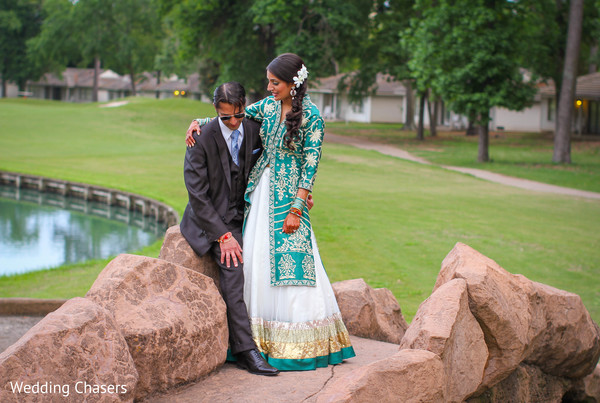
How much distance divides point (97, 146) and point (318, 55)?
1092 centimetres

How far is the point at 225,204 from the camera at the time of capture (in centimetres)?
490

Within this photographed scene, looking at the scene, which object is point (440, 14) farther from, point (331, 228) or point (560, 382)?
point (560, 382)

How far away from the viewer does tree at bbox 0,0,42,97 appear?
197 feet

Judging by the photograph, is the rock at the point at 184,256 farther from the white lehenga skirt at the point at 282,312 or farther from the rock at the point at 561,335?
A: the rock at the point at 561,335

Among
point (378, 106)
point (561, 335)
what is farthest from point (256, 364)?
point (378, 106)

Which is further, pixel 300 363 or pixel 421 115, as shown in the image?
pixel 421 115

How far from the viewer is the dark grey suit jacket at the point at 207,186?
15.5 ft

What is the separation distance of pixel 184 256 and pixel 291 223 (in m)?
0.78

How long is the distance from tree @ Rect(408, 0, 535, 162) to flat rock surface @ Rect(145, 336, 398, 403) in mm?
21792

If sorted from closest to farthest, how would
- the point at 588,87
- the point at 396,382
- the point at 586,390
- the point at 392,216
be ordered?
the point at 396,382
the point at 586,390
the point at 392,216
the point at 588,87

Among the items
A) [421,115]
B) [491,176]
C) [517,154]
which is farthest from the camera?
[421,115]

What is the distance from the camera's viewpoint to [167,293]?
4.33m

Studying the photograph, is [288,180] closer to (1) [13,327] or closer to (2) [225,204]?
(2) [225,204]

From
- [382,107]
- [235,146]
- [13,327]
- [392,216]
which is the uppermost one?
[382,107]
